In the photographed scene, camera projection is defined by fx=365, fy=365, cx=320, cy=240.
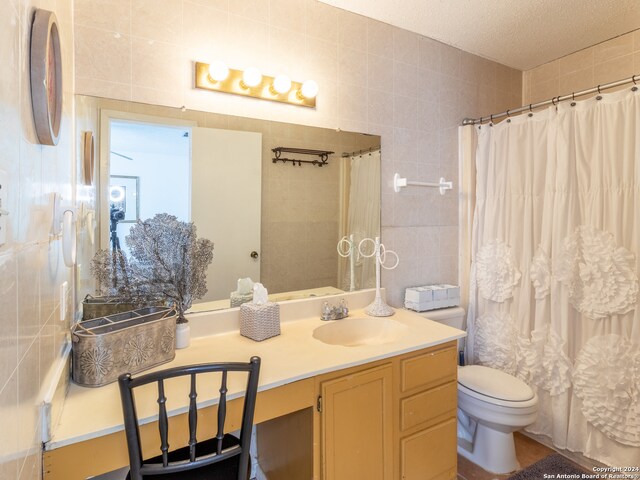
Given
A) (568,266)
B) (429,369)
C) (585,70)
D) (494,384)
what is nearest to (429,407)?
(429,369)

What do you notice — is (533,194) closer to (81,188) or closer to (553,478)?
(553,478)

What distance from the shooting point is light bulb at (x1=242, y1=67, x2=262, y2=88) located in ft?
5.74

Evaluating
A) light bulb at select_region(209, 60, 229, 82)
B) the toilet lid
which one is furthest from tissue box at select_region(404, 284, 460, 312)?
light bulb at select_region(209, 60, 229, 82)

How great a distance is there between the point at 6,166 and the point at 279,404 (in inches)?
41.3

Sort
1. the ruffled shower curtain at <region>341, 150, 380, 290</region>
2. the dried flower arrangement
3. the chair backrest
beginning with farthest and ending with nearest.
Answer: the ruffled shower curtain at <region>341, 150, 380, 290</region>
the dried flower arrangement
the chair backrest

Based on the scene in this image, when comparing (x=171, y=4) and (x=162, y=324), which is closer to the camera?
(x=162, y=324)

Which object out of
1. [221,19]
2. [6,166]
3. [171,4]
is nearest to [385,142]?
[221,19]

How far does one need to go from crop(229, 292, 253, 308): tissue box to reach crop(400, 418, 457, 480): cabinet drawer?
3.09 ft

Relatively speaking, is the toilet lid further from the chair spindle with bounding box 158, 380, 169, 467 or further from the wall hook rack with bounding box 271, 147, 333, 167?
the chair spindle with bounding box 158, 380, 169, 467

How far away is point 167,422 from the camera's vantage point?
1.01 metres

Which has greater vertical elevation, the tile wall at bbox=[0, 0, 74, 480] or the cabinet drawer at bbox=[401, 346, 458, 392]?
the tile wall at bbox=[0, 0, 74, 480]

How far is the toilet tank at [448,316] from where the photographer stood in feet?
7.40

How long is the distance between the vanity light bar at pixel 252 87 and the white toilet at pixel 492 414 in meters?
1.78

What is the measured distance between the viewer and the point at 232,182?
1785 mm
